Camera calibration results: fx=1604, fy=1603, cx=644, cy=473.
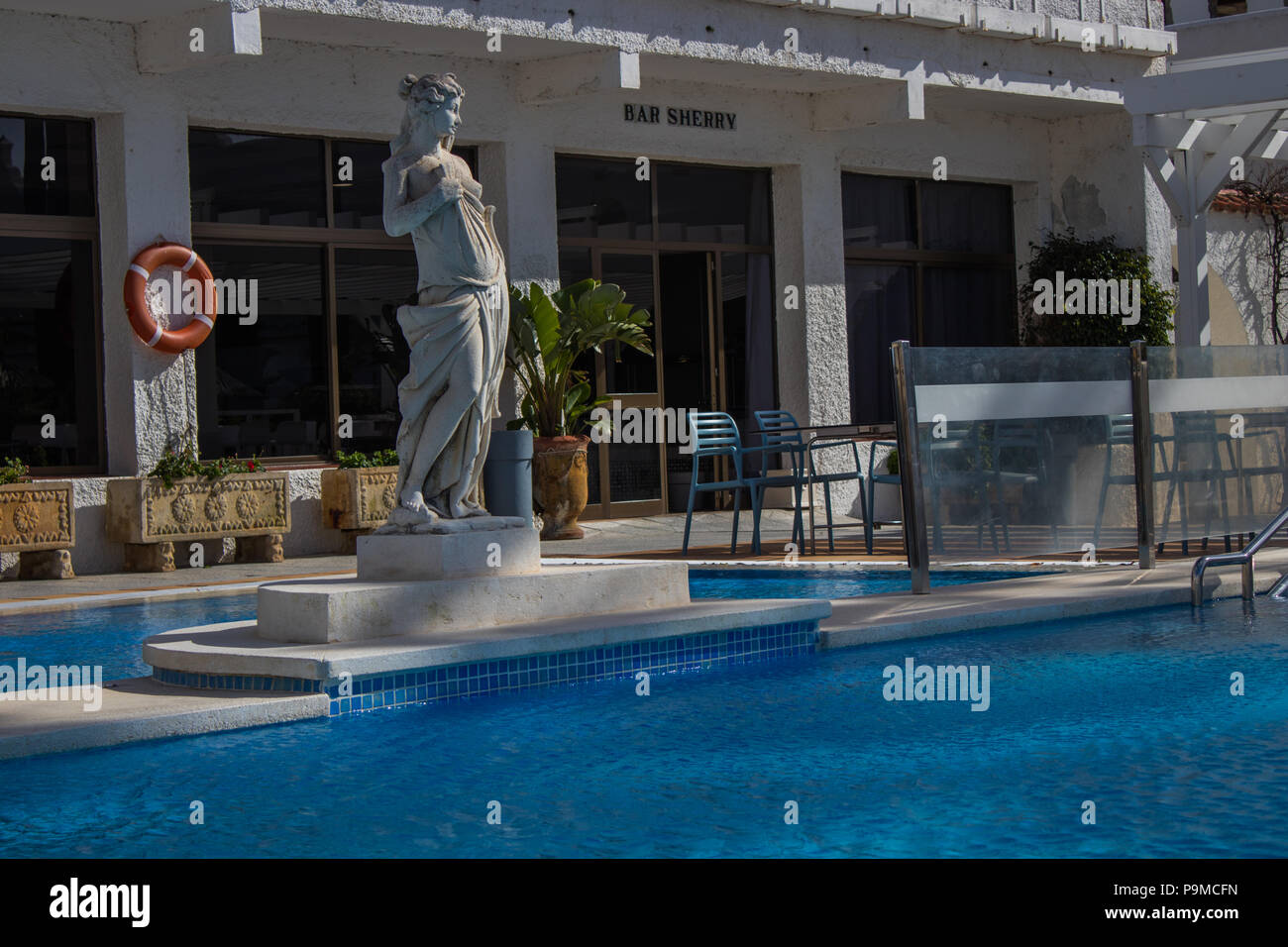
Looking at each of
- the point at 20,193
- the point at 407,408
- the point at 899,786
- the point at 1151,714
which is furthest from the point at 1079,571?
the point at 20,193

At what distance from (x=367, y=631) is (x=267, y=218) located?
269 inches

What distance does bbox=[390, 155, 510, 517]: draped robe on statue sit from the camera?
6.37 m

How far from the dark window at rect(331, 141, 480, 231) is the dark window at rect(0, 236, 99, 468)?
200 cm

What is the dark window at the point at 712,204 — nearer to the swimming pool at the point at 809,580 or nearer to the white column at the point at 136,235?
the white column at the point at 136,235

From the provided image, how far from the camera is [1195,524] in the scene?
913 centimetres

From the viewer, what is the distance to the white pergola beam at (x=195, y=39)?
33.9 feet

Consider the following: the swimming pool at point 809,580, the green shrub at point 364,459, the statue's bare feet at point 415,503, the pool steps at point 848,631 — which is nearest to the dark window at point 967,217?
the green shrub at point 364,459

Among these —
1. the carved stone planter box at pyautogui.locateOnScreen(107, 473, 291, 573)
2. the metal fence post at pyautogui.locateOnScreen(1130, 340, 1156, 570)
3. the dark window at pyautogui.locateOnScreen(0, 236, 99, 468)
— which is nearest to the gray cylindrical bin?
the carved stone planter box at pyautogui.locateOnScreen(107, 473, 291, 573)

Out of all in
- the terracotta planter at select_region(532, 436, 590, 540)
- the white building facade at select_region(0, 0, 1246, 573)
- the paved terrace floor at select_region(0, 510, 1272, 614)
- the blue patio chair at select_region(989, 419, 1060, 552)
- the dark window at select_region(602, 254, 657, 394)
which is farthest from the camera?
the dark window at select_region(602, 254, 657, 394)

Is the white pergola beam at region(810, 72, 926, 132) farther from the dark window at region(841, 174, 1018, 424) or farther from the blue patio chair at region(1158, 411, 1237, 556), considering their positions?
the blue patio chair at region(1158, 411, 1237, 556)

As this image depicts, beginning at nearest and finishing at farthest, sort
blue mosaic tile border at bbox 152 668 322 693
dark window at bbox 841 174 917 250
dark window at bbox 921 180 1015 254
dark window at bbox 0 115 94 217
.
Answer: blue mosaic tile border at bbox 152 668 322 693 < dark window at bbox 0 115 94 217 < dark window at bbox 841 174 917 250 < dark window at bbox 921 180 1015 254

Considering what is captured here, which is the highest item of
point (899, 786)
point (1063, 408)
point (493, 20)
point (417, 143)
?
point (493, 20)

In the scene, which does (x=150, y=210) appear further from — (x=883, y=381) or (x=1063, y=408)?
(x=883, y=381)

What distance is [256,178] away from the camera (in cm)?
1204
